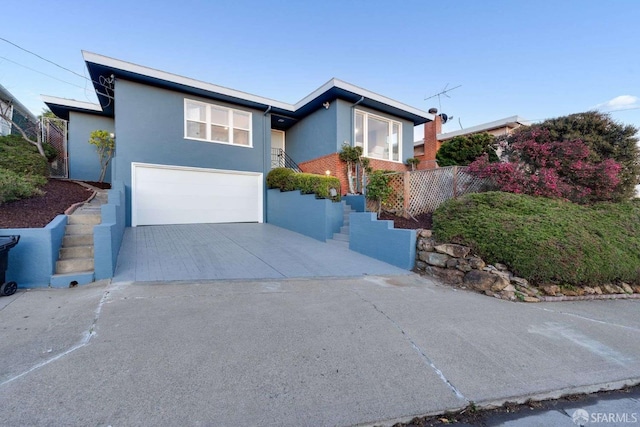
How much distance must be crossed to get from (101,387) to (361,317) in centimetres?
256

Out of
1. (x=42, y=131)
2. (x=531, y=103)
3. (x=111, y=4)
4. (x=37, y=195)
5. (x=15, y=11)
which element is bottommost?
(x=37, y=195)

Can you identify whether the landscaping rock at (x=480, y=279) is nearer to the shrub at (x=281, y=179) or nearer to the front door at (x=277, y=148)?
the shrub at (x=281, y=179)

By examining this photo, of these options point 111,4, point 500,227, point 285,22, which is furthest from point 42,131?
point 500,227

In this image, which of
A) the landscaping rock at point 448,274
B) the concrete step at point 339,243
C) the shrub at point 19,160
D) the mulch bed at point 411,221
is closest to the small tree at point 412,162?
the mulch bed at point 411,221

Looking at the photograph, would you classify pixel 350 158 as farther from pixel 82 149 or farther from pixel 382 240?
pixel 82 149

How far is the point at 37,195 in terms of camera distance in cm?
611

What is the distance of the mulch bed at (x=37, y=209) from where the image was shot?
4647 millimetres

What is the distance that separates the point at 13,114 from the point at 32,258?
12.8 meters

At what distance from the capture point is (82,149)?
1145 centimetres

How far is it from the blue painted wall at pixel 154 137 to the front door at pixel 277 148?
8.67 feet

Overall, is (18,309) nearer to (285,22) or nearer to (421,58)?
(285,22)

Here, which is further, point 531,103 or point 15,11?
point 531,103

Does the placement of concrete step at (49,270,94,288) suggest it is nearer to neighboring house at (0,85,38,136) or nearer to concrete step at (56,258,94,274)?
concrete step at (56,258,94,274)

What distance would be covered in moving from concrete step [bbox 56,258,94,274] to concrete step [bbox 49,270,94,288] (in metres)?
0.09
